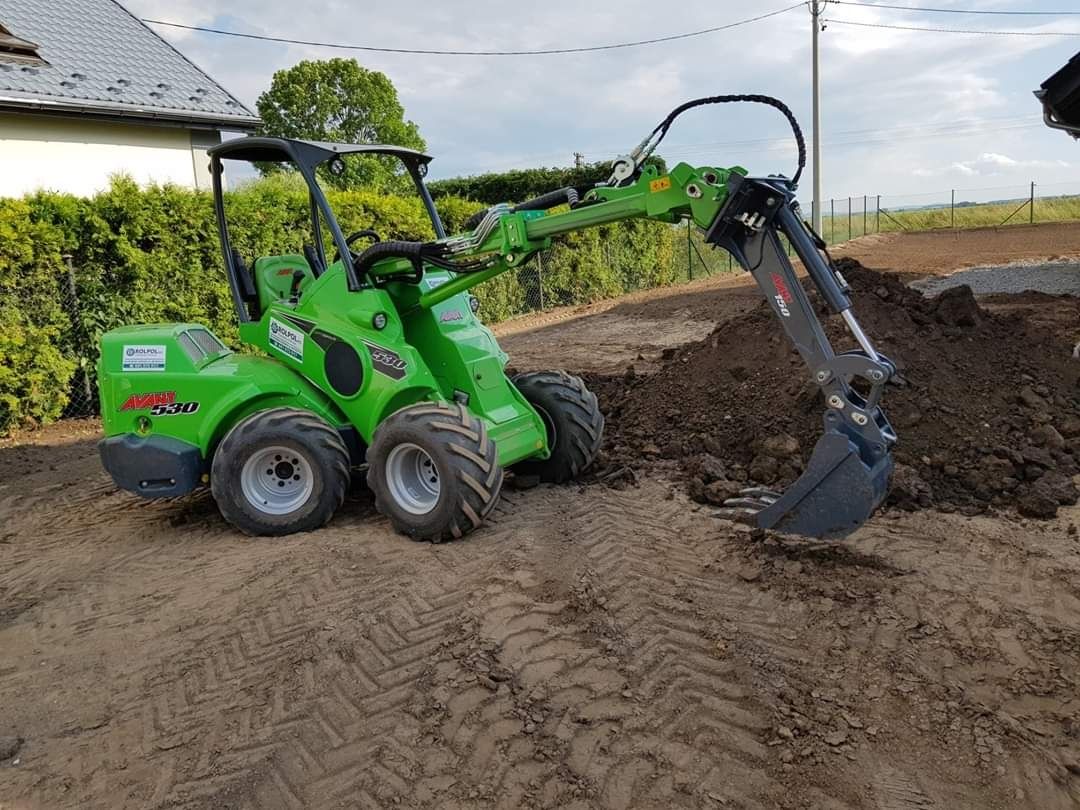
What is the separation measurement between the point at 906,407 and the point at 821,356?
251cm

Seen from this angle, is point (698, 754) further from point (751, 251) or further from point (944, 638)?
point (751, 251)

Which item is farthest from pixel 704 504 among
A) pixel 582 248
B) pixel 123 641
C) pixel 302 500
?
pixel 582 248

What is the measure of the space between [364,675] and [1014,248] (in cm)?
3009

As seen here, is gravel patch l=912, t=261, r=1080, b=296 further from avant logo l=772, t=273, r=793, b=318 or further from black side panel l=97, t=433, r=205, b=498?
black side panel l=97, t=433, r=205, b=498

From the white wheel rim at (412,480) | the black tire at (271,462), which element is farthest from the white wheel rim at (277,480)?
the white wheel rim at (412,480)

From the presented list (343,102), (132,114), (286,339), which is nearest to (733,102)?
(286,339)

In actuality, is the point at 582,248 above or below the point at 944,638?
above

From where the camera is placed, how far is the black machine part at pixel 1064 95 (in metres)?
3.30

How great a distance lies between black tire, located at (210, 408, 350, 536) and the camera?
511 cm

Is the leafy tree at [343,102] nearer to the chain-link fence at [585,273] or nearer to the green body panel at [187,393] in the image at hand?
the chain-link fence at [585,273]

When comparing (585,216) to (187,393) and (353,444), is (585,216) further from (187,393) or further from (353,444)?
(187,393)

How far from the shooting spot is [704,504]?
17.7ft

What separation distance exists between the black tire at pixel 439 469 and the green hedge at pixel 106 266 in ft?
19.8


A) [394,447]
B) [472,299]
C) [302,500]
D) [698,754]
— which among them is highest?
[472,299]
